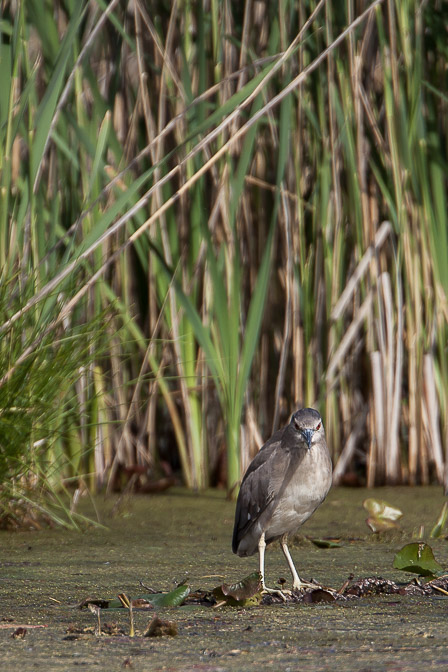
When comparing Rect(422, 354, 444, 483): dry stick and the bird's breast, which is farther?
Rect(422, 354, 444, 483): dry stick

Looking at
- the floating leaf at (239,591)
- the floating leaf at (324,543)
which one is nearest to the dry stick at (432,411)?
the floating leaf at (324,543)

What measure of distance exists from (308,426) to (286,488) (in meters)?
0.21

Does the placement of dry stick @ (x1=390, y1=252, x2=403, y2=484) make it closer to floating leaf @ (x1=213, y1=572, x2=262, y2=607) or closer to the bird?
the bird

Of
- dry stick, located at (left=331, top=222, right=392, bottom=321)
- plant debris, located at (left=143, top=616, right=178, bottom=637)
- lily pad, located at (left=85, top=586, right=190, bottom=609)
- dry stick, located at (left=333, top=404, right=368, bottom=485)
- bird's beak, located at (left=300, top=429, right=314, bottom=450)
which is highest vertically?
dry stick, located at (left=331, top=222, right=392, bottom=321)

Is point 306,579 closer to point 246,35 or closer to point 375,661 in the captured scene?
point 375,661

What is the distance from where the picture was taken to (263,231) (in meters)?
4.83

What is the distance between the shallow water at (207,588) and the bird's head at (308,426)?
394 mm

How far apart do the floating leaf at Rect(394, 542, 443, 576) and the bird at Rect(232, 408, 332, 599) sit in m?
0.38

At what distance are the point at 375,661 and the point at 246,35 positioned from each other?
125 inches

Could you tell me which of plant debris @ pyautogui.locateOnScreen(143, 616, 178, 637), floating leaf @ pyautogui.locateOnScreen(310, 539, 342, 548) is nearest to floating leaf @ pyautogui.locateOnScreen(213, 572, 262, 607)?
plant debris @ pyautogui.locateOnScreen(143, 616, 178, 637)

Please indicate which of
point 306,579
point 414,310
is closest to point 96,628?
point 306,579

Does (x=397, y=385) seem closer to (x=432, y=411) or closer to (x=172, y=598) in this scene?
(x=432, y=411)

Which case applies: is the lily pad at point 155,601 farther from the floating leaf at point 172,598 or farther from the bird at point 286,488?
the bird at point 286,488

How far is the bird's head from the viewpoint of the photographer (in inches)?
120
